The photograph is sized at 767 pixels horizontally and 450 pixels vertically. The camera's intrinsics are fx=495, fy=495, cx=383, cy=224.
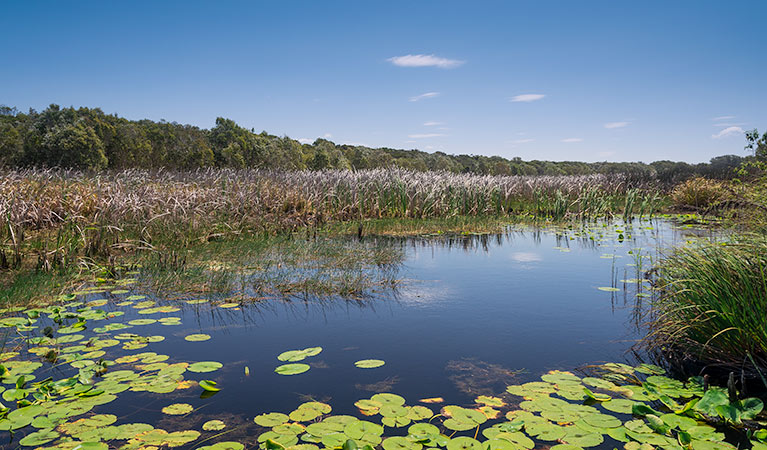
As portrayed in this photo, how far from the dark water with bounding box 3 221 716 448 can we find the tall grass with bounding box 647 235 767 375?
1.28 feet

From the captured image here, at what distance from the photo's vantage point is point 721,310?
3156mm

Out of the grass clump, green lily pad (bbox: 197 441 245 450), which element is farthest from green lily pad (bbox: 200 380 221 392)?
the grass clump

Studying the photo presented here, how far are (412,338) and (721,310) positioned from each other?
2.12 meters

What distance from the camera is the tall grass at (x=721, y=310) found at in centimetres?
302

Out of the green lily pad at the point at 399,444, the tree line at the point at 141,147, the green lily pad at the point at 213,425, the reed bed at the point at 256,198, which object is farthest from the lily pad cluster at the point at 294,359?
the tree line at the point at 141,147

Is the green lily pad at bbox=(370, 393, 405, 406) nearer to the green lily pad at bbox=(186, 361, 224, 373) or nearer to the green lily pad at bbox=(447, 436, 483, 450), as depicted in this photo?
the green lily pad at bbox=(447, 436, 483, 450)

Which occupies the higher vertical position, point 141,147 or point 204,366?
point 141,147

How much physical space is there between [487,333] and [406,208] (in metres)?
8.89

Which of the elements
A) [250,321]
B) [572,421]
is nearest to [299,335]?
[250,321]

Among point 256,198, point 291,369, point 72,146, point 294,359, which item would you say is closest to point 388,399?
point 291,369

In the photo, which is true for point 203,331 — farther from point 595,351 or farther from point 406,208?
point 406,208

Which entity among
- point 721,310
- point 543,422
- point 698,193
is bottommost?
point 543,422

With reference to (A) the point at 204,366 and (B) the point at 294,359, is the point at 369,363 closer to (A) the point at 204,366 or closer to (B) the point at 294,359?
(B) the point at 294,359

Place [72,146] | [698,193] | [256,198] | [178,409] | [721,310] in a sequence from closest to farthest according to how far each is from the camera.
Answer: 1. [178,409]
2. [721,310]
3. [256,198]
4. [698,193]
5. [72,146]
